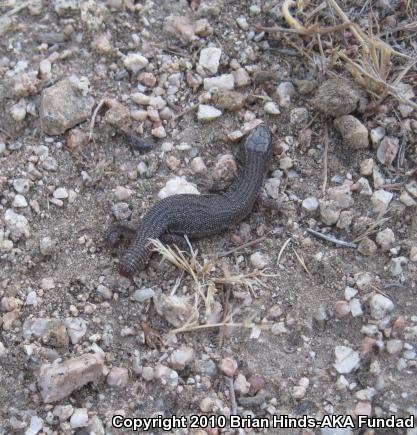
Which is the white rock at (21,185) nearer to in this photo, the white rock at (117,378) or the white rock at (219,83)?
the white rock at (117,378)

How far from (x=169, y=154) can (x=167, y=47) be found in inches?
43.3

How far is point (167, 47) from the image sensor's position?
5.80 m

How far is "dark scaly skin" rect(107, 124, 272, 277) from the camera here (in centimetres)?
491

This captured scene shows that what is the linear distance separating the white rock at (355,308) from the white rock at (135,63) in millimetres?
2772

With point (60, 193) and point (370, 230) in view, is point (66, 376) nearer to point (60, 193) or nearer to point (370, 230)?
point (60, 193)

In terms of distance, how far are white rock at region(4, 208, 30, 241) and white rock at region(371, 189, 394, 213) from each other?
2777 mm

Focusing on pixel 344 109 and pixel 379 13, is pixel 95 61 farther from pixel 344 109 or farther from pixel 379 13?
pixel 379 13

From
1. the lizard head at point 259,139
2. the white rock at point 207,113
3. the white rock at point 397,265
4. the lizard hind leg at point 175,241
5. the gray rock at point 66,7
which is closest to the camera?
the white rock at point 397,265

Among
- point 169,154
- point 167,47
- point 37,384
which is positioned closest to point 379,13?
point 167,47

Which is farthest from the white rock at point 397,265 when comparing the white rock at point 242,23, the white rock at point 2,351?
the white rock at point 2,351

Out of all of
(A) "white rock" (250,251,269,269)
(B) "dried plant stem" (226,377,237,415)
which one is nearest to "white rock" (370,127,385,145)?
(A) "white rock" (250,251,269,269)

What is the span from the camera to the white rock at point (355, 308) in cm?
460

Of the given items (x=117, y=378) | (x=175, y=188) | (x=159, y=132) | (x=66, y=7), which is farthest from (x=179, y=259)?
(x=66, y=7)

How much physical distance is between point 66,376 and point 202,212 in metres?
1.79
